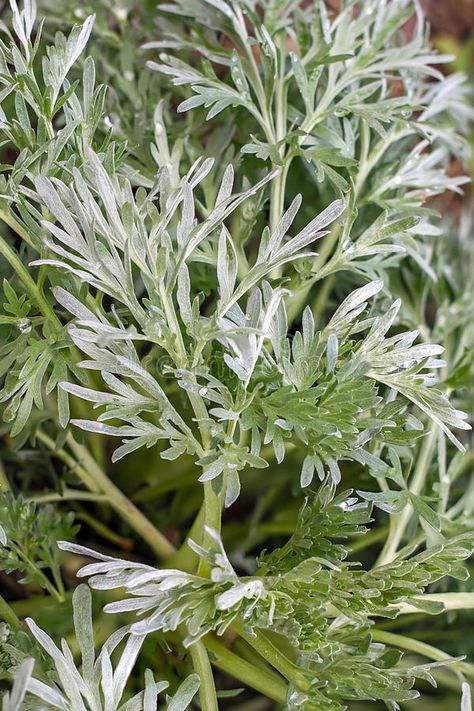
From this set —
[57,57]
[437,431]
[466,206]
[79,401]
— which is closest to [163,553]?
[79,401]

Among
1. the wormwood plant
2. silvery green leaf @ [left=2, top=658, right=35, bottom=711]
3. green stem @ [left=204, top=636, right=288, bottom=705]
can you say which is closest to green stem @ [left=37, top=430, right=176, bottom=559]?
the wormwood plant

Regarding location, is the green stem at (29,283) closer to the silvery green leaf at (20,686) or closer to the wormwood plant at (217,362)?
the wormwood plant at (217,362)

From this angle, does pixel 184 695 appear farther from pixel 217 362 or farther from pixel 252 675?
pixel 217 362

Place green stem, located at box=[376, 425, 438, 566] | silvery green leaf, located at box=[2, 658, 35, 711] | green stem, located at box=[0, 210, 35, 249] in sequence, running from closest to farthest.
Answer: silvery green leaf, located at box=[2, 658, 35, 711] → green stem, located at box=[0, 210, 35, 249] → green stem, located at box=[376, 425, 438, 566]

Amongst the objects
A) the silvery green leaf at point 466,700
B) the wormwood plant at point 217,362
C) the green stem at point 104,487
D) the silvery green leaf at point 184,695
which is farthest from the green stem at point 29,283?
the silvery green leaf at point 466,700

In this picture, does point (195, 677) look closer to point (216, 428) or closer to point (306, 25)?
point (216, 428)

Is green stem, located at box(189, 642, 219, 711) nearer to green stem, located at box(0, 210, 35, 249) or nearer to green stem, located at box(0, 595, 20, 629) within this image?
green stem, located at box(0, 595, 20, 629)
